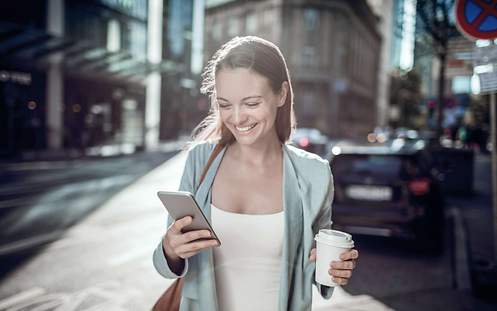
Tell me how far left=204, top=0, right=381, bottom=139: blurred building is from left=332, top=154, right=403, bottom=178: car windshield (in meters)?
28.9

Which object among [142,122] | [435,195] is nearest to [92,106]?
[142,122]

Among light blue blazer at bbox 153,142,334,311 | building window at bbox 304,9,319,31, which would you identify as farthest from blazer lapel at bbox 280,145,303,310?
building window at bbox 304,9,319,31

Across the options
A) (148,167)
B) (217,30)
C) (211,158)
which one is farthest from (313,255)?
(217,30)

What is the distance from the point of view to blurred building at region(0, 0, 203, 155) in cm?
1798

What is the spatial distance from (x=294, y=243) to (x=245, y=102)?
563 mm

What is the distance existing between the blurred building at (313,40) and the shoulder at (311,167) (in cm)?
3298

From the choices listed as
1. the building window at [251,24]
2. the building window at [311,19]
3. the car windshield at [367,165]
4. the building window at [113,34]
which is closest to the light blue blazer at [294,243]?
the car windshield at [367,165]

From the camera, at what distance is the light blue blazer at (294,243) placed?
163 cm

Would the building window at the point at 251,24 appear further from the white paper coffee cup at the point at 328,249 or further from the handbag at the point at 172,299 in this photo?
the white paper coffee cup at the point at 328,249

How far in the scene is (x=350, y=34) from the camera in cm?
5022

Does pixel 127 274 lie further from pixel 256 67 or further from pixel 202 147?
pixel 256 67

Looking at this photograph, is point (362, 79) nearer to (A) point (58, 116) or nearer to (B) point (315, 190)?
(A) point (58, 116)

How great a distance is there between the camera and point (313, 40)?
143ft

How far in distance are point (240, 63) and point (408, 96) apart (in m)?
61.6
